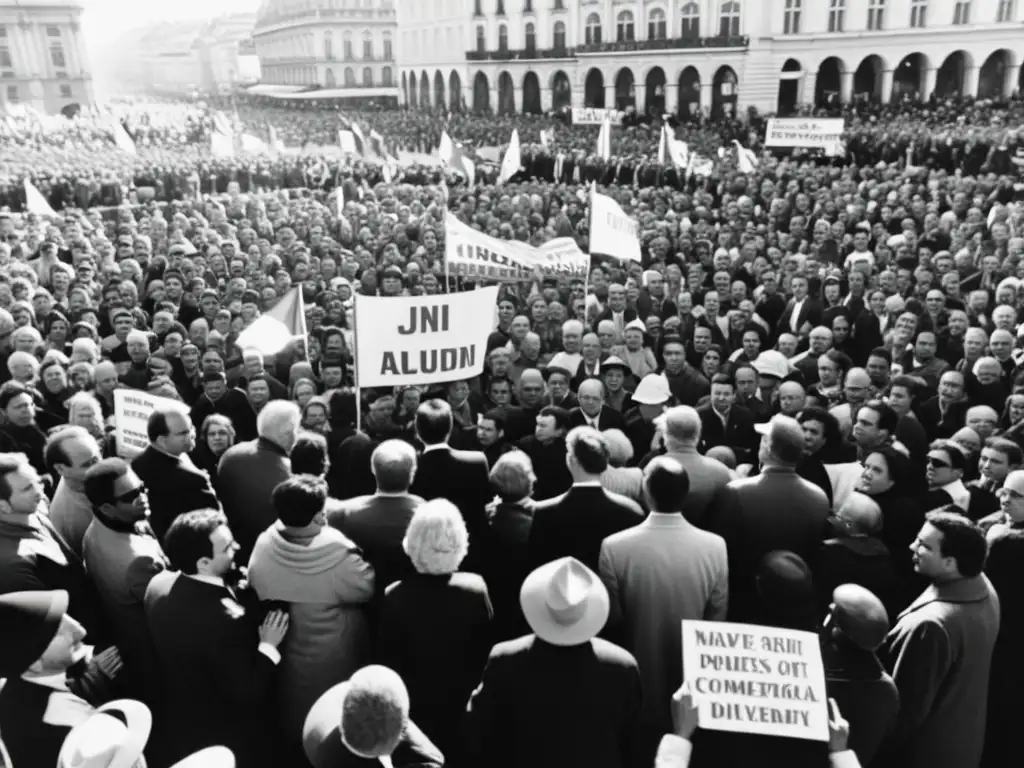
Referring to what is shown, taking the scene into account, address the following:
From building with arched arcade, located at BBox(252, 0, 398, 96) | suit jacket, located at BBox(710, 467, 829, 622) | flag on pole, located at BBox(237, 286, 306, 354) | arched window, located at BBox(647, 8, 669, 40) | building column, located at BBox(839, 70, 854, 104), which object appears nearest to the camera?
suit jacket, located at BBox(710, 467, 829, 622)

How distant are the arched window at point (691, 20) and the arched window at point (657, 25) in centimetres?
112

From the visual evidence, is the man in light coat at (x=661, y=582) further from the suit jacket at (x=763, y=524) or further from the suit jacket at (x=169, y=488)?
the suit jacket at (x=169, y=488)

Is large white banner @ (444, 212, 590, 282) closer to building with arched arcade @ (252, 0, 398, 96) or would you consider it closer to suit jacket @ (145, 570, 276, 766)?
suit jacket @ (145, 570, 276, 766)

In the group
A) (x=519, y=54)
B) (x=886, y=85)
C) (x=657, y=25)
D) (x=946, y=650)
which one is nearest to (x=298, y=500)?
(x=946, y=650)

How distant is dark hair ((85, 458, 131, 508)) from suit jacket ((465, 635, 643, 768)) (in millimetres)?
1901

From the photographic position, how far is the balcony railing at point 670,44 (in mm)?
41188

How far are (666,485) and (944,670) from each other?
4.13ft

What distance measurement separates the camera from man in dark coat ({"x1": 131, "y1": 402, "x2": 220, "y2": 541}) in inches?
182

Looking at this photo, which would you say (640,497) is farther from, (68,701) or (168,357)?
(168,357)

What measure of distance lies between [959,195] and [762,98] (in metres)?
30.3

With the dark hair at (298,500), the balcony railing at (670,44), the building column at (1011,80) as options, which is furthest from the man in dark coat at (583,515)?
the balcony railing at (670,44)

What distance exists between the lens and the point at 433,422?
4.71 meters

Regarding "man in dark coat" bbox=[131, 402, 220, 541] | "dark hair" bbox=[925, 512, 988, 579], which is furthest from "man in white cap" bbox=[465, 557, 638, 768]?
"man in dark coat" bbox=[131, 402, 220, 541]

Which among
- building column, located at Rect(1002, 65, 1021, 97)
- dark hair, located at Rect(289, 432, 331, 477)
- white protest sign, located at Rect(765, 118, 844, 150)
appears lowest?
dark hair, located at Rect(289, 432, 331, 477)
